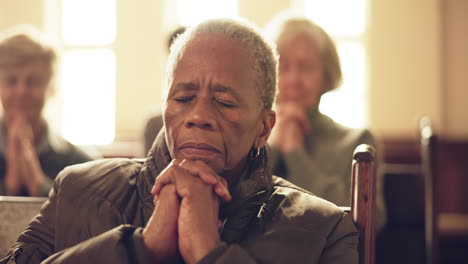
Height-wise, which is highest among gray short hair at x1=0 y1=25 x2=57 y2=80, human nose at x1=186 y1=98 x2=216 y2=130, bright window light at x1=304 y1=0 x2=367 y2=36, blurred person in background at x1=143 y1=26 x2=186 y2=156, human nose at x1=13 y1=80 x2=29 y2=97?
bright window light at x1=304 y1=0 x2=367 y2=36

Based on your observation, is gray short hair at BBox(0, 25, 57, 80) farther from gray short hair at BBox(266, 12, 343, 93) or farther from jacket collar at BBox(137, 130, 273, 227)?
jacket collar at BBox(137, 130, 273, 227)

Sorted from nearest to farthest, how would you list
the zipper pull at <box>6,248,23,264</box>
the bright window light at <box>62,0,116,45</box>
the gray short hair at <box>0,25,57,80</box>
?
the zipper pull at <box>6,248,23,264</box> → the gray short hair at <box>0,25,57,80</box> → the bright window light at <box>62,0,116,45</box>

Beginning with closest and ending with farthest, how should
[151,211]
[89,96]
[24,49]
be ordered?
1. [151,211]
2. [24,49]
3. [89,96]

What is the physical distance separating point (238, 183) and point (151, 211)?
199 millimetres

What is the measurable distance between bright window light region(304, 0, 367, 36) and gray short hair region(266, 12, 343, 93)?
4401mm

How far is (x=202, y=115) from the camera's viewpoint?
4.23 feet

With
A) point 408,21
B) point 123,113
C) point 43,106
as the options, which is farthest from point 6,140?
point 408,21

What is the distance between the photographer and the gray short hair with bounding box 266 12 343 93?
2463mm

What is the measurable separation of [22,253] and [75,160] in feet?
4.90

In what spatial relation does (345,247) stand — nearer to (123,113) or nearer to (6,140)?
(6,140)

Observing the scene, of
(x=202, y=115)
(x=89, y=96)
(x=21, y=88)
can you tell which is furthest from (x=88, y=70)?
(x=202, y=115)

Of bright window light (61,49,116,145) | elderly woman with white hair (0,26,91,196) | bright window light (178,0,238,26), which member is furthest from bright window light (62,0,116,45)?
elderly woman with white hair (0,26,91,196)

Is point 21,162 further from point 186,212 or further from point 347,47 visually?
point 347,47

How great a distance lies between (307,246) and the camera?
126 cm
